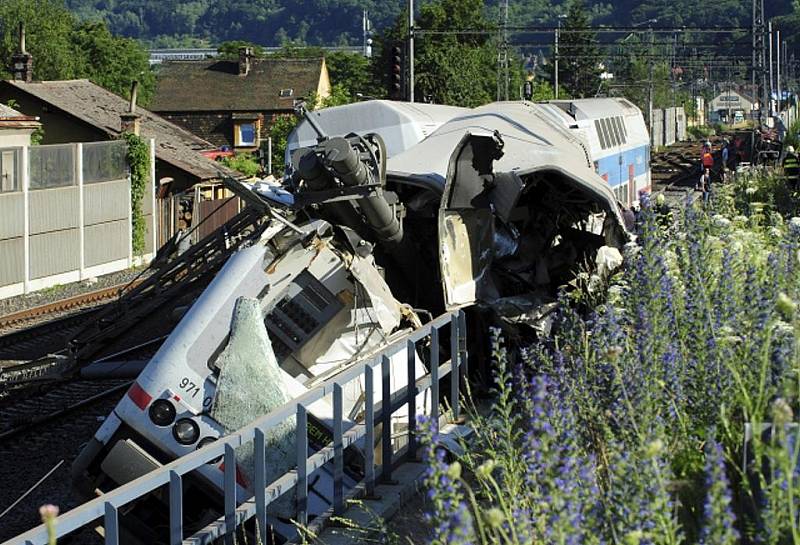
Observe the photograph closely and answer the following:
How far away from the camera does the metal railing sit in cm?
684

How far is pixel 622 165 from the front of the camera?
28.1 metres

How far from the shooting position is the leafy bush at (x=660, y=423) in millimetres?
4582

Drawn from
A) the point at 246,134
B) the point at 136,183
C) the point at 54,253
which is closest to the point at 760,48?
the point at 136,183

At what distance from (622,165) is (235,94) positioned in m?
48.2

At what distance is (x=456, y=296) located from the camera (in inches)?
489

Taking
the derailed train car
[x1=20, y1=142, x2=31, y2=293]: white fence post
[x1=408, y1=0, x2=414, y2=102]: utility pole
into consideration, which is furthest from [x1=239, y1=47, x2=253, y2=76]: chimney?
the derailed train car

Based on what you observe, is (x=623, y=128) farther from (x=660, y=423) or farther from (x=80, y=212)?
(x=660, y=423)

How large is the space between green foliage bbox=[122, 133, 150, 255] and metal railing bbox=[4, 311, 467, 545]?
23.4 meters

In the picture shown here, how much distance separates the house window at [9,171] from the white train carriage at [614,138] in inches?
435

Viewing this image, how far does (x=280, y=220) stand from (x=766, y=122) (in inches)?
1834

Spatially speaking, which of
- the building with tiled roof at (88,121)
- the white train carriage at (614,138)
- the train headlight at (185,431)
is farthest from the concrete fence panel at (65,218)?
the train headlight at (185,431)

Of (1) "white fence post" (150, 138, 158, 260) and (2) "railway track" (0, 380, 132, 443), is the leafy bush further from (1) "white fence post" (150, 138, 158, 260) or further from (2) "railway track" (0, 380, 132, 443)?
(1) "white fence post" (150, 138, 158, 260)

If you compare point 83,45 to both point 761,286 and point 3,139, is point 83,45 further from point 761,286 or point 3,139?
point 761,286

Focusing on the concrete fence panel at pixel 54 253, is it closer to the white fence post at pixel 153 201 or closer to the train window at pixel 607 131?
the white fence post at pixel 153 201
